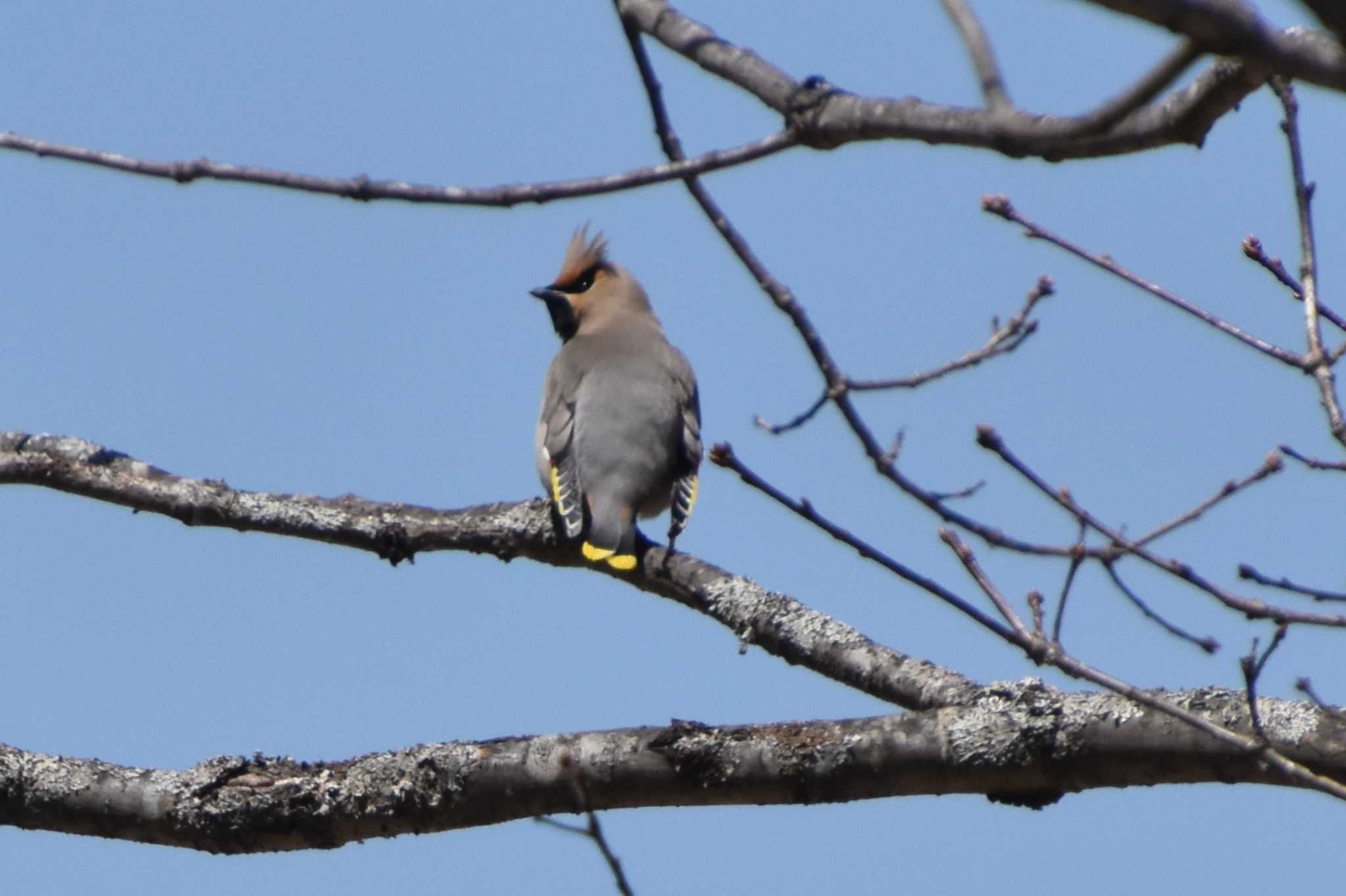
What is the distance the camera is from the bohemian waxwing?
6.17 metres

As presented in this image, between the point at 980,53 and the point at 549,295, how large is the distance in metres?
6.33

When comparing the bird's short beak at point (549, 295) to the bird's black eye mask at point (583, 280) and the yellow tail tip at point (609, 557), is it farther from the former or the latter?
the yellow tail tip at point (609, 557)

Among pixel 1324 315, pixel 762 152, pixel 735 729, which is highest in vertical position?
pixel 1324 315

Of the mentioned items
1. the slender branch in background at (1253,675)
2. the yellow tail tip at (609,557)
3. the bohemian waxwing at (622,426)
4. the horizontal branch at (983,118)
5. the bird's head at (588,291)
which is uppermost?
the bird's head at (588,291)

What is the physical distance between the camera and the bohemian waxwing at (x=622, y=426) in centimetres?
617

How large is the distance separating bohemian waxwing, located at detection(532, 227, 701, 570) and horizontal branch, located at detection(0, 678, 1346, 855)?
7.03 ft

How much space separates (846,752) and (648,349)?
4070 mm

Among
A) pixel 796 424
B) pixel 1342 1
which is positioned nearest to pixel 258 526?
pixel 796 424

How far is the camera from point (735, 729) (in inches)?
128

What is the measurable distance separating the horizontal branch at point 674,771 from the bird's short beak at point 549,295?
473cm

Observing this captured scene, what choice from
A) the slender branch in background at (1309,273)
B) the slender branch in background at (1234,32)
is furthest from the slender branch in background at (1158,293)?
the slender branch in background at (1234,32)

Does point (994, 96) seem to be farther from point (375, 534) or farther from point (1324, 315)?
point (375, 534)

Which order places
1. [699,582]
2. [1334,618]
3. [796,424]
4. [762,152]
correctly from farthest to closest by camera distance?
[699,582] < [796,424] < [1334,618] < [762,152]

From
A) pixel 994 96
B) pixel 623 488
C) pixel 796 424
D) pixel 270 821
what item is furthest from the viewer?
pixel 623 488
